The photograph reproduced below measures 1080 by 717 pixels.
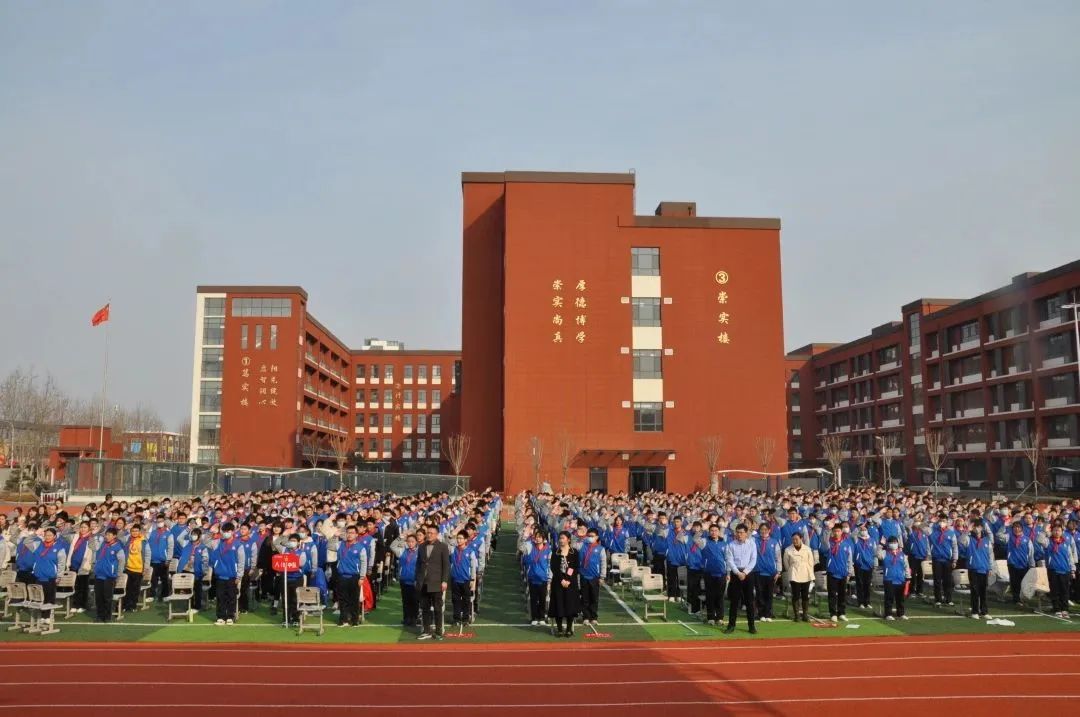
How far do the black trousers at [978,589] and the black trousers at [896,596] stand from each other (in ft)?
5.19

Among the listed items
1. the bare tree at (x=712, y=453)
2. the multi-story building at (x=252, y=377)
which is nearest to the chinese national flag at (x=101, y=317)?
the multi-story building at (x=252, y=377)

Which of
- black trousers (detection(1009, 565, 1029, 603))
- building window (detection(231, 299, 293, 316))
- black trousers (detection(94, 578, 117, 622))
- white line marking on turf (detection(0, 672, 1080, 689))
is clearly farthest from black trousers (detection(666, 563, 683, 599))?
building window (detection(231, 299, 293, 316))

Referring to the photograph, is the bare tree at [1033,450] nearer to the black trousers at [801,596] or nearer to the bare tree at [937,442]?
the bare tree at [937,442]

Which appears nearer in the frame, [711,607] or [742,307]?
[711,607]

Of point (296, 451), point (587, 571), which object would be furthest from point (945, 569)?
point (296, 451)

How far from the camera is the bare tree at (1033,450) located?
52.9 meters

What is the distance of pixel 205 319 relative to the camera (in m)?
72.6

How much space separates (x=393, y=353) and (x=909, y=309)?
5635 centimetres

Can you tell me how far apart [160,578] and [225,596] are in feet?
9.77

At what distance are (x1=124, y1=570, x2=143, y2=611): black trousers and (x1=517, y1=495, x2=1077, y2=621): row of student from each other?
306 inches

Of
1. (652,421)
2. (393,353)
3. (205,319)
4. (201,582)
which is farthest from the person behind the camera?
(393,353)

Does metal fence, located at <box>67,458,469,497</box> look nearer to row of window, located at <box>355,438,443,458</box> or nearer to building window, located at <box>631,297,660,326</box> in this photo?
building window, located at <box>631,297,660,326</box>

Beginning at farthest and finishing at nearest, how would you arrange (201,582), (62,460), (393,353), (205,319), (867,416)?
(393,353), (867,416), (205,319), (62,460), (201,582)

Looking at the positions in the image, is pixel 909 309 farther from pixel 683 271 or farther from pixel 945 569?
pixel 945 569
